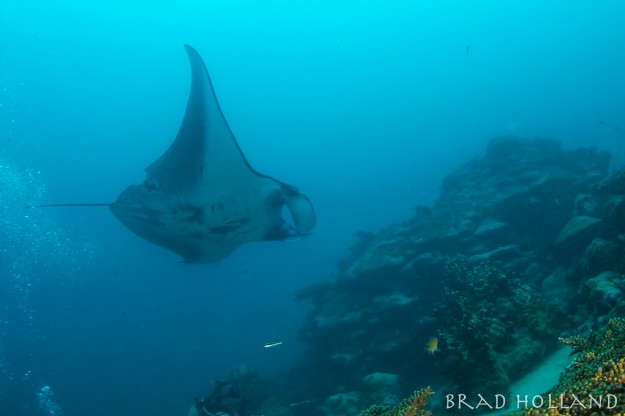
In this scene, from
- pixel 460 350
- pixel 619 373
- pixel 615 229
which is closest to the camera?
pixel 619 373

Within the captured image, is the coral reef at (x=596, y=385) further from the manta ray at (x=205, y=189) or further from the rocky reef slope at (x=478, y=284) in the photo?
the manta ray at (x=205, y=189)

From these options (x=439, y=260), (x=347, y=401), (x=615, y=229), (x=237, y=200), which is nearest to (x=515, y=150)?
(x=439, y=260)

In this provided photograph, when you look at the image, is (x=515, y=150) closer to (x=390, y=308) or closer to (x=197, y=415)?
(x=390, y=308)

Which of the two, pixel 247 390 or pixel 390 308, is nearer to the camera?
pixel 390 308

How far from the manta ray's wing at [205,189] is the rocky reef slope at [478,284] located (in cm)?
325

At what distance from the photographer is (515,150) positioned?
13531mm

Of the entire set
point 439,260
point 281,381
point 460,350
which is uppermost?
point 460,350

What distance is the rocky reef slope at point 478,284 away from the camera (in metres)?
5.79

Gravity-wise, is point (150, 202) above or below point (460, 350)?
above

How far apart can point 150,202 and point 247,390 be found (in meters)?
9.22

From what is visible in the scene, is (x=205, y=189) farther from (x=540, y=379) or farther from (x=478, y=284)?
(x=540, y=379)

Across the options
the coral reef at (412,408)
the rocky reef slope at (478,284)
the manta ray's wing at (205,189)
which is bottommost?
the rocky reef slope at (478,284)

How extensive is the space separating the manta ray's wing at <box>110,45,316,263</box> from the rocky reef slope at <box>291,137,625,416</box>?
325 cm

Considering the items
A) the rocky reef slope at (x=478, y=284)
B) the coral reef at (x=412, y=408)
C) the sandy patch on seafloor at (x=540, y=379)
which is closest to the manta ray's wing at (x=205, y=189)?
the coral reef at (x=412, y=408)
